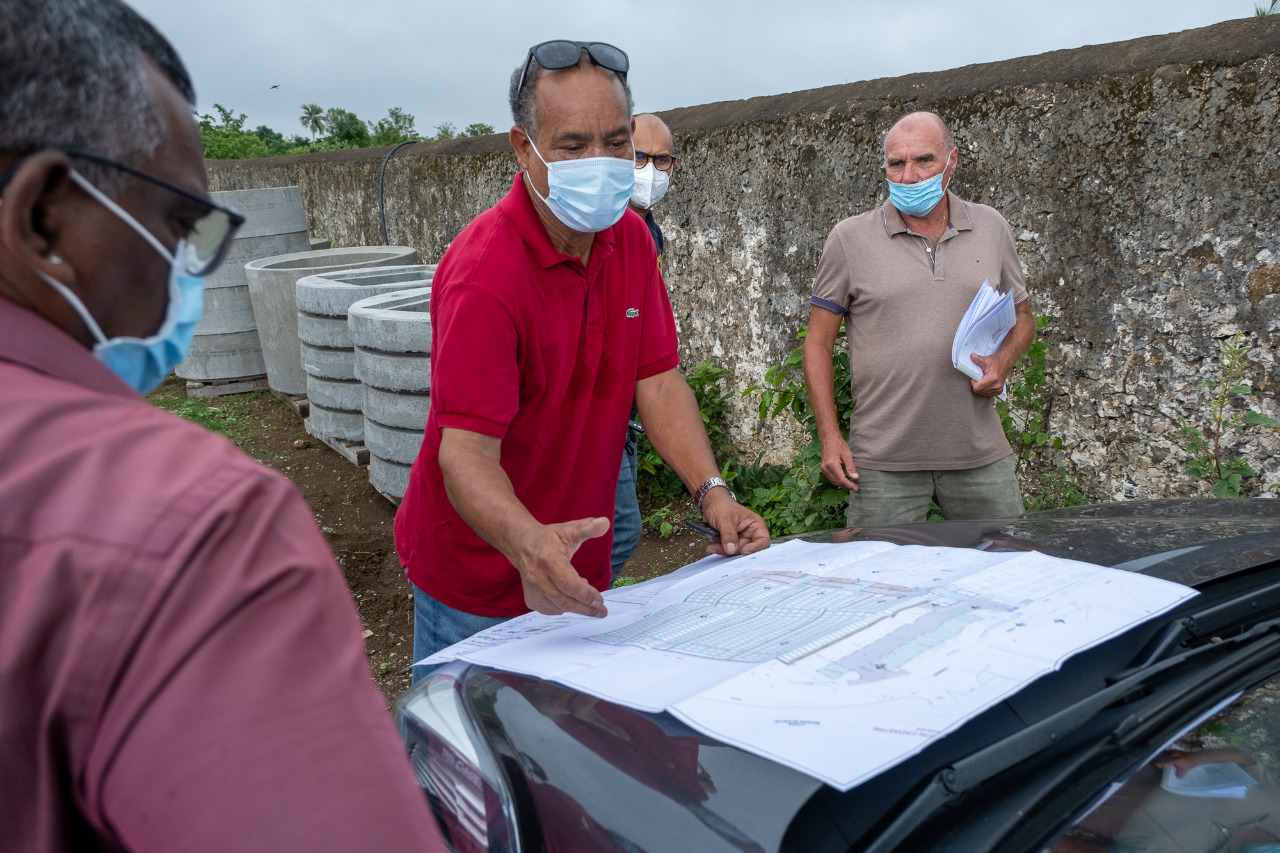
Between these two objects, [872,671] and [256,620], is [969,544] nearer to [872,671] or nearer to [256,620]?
[872,671]

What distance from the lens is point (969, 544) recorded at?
1.73 m

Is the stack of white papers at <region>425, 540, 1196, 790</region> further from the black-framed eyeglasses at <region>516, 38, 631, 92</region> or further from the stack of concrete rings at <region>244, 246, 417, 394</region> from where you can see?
the stack of concrete rings at <region>244, 246, 417, 394</region>

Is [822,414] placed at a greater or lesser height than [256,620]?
lesser

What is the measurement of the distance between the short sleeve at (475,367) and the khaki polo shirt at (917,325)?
146 cm

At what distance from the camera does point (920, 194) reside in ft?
9.71

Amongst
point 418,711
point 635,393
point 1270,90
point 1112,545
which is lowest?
point 418,711

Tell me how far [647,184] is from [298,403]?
3917 mm

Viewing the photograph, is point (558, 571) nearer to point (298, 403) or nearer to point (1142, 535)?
point (1142, 535)

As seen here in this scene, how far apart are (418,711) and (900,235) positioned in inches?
86.2

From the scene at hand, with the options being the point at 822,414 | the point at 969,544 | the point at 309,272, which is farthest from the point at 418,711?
the point at 309,272

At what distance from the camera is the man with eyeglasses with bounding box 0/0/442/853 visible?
572 mm

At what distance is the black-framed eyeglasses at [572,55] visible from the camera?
1.96m

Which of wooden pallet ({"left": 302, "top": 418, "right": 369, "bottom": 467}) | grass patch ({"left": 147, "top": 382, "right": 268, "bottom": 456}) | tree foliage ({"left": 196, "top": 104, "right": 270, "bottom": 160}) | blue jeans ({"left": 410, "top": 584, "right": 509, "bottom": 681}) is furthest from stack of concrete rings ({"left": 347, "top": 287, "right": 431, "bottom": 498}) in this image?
tree foliage ({"left": 196, "top": 104, "right": 270, "bottom": 160})

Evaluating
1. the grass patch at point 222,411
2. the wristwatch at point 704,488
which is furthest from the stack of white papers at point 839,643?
the grass patch at point 222,411
